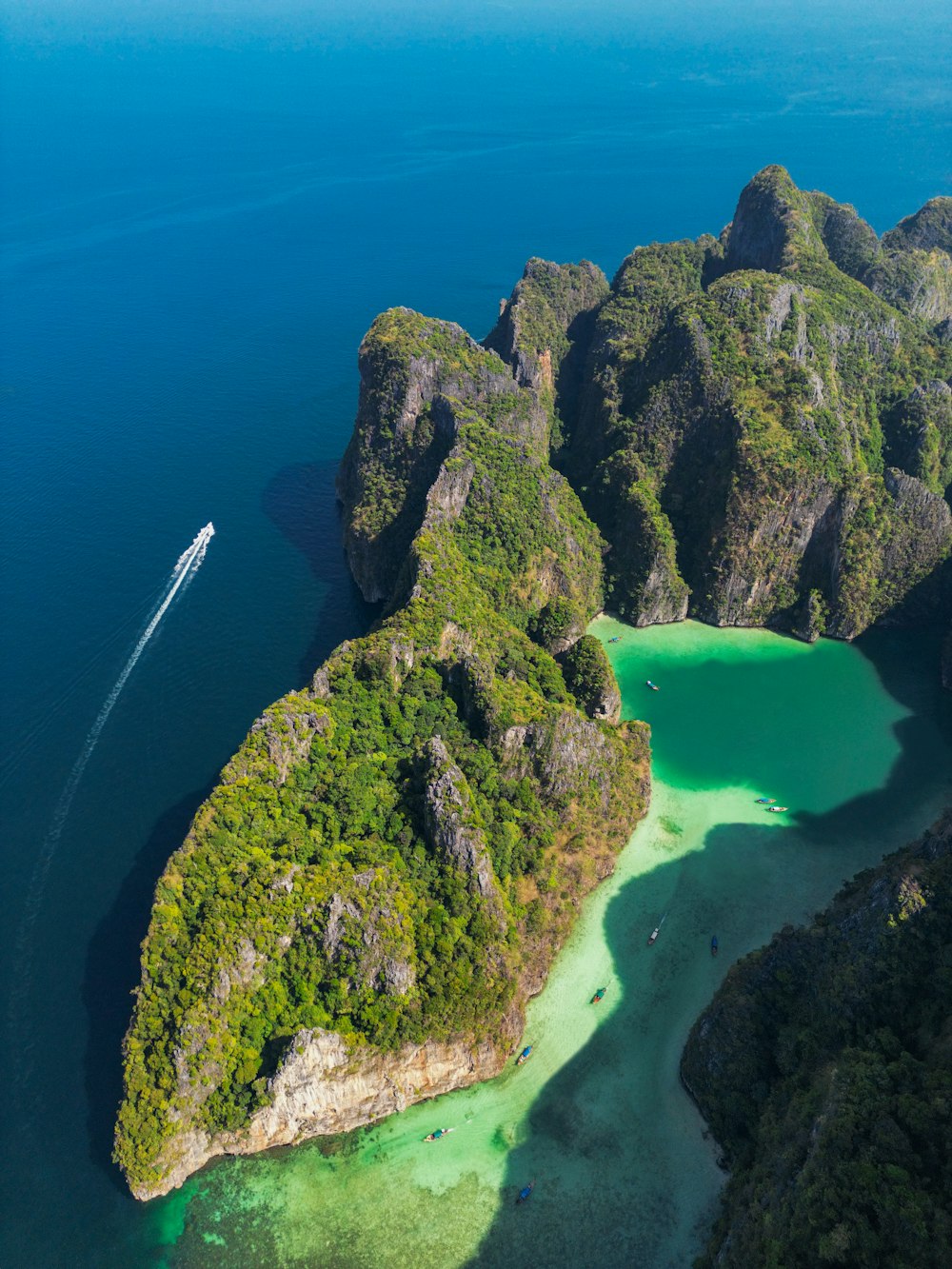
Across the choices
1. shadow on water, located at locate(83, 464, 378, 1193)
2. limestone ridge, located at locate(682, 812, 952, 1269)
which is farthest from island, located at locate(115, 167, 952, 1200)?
limestone ridge, located at locate(682, 812, 952, 1269)

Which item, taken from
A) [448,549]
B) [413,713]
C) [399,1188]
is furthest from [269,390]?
[399,1188]

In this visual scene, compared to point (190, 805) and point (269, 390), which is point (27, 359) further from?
point (190, 805)

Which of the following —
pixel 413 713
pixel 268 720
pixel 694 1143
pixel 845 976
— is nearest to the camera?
pixel 845 976

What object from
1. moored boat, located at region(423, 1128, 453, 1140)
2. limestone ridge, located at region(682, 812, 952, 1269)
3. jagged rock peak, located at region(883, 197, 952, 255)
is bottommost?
moored boat, located at region(423, 1128, 453, 1140)

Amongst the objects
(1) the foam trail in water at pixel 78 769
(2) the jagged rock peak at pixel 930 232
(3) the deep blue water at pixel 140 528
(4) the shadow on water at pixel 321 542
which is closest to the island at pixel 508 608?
(4) the shadow on water at pixel 321 542

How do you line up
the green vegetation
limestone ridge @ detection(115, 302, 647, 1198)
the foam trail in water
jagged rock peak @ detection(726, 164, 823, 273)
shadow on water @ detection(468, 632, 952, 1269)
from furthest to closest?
1. jagged rock peak @ detection(726, 164, 823, 273)
2. the green vegetation
3. the foam trail in water
4. limestone ridge @ detection(115, 302, 647, 1198)
5. shadow on water @ detection(468, 632, 952, 1269)

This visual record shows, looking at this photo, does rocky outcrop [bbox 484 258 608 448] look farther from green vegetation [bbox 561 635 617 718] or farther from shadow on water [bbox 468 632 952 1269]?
shadow on water [bbox 468 632 952 1269]

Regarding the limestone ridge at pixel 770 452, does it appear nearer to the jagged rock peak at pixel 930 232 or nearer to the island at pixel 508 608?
the island at pixel 508 608

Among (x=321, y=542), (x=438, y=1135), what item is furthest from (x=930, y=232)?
(x=438, y=1135)
